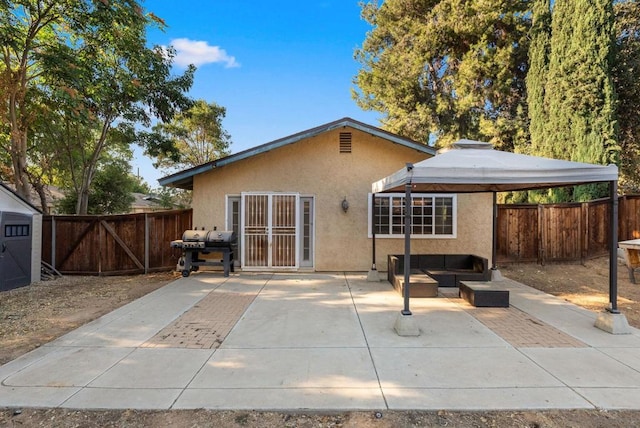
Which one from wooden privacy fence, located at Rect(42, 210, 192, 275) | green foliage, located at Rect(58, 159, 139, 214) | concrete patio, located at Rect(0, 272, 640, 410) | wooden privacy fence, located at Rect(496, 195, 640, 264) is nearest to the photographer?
concrete patio, located at Rect(0, 272, 640, 410)

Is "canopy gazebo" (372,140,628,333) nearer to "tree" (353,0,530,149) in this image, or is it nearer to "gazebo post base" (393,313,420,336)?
"gazebo post base" (393,313,420,336)

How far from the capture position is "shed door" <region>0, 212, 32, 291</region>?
698cm

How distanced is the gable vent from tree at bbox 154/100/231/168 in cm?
1678

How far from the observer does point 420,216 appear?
30.3 feet

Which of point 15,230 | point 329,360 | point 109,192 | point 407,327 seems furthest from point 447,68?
point 109,192

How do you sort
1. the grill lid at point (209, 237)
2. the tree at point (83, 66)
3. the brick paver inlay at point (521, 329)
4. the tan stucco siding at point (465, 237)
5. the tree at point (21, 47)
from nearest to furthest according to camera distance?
1. the brick paver inlay at point (521, 329)
2. the tree at point (21, 47)
3. the tree at point (83, 66)
4. the grill lid at point (209, 237)
5. the tan stucco siding at point (465, 237)

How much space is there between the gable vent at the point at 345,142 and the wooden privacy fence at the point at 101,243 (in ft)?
19.0

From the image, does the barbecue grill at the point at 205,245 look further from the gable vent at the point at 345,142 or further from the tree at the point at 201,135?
the tree at the point at 201,135

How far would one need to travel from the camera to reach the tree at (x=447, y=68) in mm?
15328

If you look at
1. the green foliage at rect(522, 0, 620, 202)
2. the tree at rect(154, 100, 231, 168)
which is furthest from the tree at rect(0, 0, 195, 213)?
the green foliage at rect(522, 0, 620, 202)

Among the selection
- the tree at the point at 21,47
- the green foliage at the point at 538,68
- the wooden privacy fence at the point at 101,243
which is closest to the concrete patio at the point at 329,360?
the wooden privacy fence at the point at 101,243

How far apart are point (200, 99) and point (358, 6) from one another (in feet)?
40.5

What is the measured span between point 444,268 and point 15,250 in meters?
10.2

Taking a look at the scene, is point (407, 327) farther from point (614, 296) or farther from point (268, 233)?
point (268, 233)
